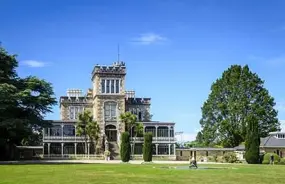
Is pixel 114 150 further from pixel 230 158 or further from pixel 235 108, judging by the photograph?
pixel 230 158

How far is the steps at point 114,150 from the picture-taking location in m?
73.4

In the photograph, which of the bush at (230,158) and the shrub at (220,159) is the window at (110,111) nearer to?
the shrub at (220,159)

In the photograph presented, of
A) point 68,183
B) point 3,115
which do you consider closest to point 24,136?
point 3,115

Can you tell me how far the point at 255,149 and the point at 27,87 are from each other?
2686cm

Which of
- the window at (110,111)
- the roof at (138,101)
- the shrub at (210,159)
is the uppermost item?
the roof at (138,101)

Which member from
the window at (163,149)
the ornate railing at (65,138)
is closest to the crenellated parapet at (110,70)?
the ornate railing at (65,138)

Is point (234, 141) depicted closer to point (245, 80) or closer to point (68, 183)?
point (245, 80)

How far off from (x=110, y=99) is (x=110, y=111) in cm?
195

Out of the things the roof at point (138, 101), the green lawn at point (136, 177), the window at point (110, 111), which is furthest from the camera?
the roof at point (138, 101)

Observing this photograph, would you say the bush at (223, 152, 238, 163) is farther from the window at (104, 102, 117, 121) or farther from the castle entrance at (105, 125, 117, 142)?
the window at (104, 102, 117, 121)

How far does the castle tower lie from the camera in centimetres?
7719

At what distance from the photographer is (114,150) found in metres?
75.1

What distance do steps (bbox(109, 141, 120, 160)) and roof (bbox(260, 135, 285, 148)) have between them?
2181cm

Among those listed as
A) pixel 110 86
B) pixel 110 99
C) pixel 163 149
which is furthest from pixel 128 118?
pixel 163 149
